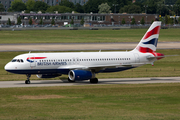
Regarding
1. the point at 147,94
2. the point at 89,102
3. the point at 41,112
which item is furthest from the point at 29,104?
the point at 147,94

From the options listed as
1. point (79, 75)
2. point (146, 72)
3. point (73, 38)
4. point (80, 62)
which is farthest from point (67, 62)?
point (73, 38)

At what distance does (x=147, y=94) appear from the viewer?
125ft

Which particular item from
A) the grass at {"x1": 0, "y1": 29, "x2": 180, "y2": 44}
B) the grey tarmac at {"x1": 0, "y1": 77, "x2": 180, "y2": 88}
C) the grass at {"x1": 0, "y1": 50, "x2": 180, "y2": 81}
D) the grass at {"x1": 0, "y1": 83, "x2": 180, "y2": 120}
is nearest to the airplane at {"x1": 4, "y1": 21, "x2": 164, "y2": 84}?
the grey tarmac at {"x1": 0, "y1": 77, "x2": 180, "y2": 88}

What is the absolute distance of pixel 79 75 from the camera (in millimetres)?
45375

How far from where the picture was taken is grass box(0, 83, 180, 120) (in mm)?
28250

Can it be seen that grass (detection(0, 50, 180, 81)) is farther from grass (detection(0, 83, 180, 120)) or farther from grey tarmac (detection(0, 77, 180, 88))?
grass (detection(0, 83, 180, 120))

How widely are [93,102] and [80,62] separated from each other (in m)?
15.3

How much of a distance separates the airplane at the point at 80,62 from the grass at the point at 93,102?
4.04m

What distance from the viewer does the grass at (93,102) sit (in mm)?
28250

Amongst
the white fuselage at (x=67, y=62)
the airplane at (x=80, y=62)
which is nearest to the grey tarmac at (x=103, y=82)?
the airplane at (x=80, y=62)

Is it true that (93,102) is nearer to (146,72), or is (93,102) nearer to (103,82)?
(103,82)

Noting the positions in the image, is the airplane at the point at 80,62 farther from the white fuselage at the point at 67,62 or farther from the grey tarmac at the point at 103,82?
the grey tarmac at the point at 103,82

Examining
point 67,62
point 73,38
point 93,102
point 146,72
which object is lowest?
point 73,38

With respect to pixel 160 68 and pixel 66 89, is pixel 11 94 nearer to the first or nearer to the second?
pixel 66 89
